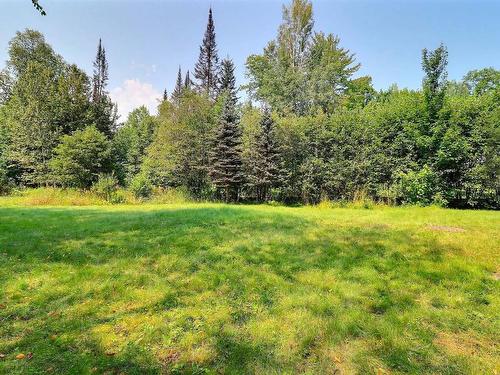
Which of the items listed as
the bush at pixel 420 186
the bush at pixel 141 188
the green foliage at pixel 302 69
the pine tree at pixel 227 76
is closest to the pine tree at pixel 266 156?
the bush at pixel 420 186

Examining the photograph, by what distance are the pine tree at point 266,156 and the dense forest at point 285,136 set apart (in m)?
0.06

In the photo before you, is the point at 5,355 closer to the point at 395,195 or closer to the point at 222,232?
the point at 222,232

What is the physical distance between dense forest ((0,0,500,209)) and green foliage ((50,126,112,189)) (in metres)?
0.07

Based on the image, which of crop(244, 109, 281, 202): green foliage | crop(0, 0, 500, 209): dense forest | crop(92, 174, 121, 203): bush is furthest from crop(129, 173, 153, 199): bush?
crop(244, 109, 281, 202): green foliage

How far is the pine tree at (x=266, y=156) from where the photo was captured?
14.1 m

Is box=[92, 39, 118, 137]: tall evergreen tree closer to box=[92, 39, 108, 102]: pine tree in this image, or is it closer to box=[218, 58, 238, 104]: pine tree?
box=[92, 39, 108, 102]: pine tree

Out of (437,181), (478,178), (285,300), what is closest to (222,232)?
(285,300)

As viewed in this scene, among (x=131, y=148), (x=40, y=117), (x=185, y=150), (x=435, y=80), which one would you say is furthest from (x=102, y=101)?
(x=435, y=80)

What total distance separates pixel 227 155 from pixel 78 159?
1016cm

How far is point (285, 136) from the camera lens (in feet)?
48.0

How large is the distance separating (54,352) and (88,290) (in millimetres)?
1183

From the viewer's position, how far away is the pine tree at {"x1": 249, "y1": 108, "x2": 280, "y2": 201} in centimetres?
1408

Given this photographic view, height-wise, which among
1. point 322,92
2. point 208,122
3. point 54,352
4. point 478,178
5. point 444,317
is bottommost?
point 54,352

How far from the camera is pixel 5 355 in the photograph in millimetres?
2586
